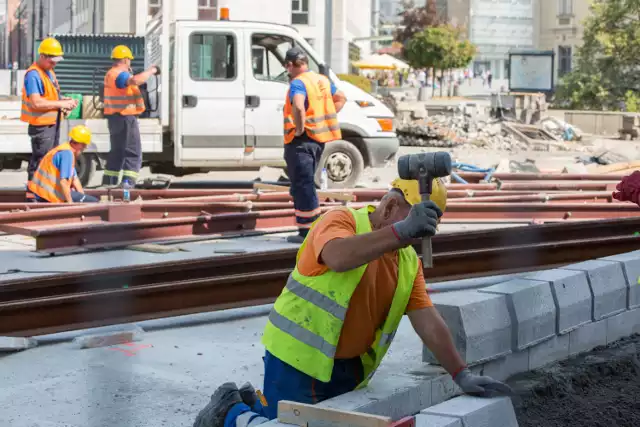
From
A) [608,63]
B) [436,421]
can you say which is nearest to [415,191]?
[436,421]

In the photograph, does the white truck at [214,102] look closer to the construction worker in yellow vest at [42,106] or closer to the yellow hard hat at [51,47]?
the construction worker in yellow vest at [42,106]

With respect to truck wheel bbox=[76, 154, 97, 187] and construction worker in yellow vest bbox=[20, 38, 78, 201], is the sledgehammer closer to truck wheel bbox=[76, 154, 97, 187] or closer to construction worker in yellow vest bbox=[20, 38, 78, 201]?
construction worker in yellow vest bbox=[20, 38, 78, 201]

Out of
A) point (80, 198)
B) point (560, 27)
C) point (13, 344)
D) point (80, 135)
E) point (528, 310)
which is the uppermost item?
point (560, 27)

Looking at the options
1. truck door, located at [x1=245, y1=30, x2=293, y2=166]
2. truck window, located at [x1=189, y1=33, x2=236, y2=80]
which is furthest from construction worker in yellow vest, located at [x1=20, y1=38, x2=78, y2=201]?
truck door, located at [x1=245, y1=30, x2=293, y2=166]

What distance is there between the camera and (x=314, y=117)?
10.8 m

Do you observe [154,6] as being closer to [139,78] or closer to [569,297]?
[139,78]

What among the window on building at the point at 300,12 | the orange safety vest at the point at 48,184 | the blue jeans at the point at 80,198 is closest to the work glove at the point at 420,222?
the orange safety vest at the point at 48,184

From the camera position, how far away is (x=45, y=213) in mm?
11375

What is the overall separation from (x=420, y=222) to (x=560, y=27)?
74.5 meters

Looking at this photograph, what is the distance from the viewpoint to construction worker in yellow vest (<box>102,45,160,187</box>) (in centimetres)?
1395

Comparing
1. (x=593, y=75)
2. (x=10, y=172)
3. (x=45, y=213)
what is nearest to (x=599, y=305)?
(x=45, y=213)

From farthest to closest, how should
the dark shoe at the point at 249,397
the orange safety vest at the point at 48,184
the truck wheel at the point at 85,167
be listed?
the truck wheel at the point at 85,167 < the orange safety vest at the point at 48,184 < the dark shoe at the point at 249,397

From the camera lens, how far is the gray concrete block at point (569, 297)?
20.6ft

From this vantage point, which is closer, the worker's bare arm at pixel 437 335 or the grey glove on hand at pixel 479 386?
the grey glove on hand at pixel 479 386
